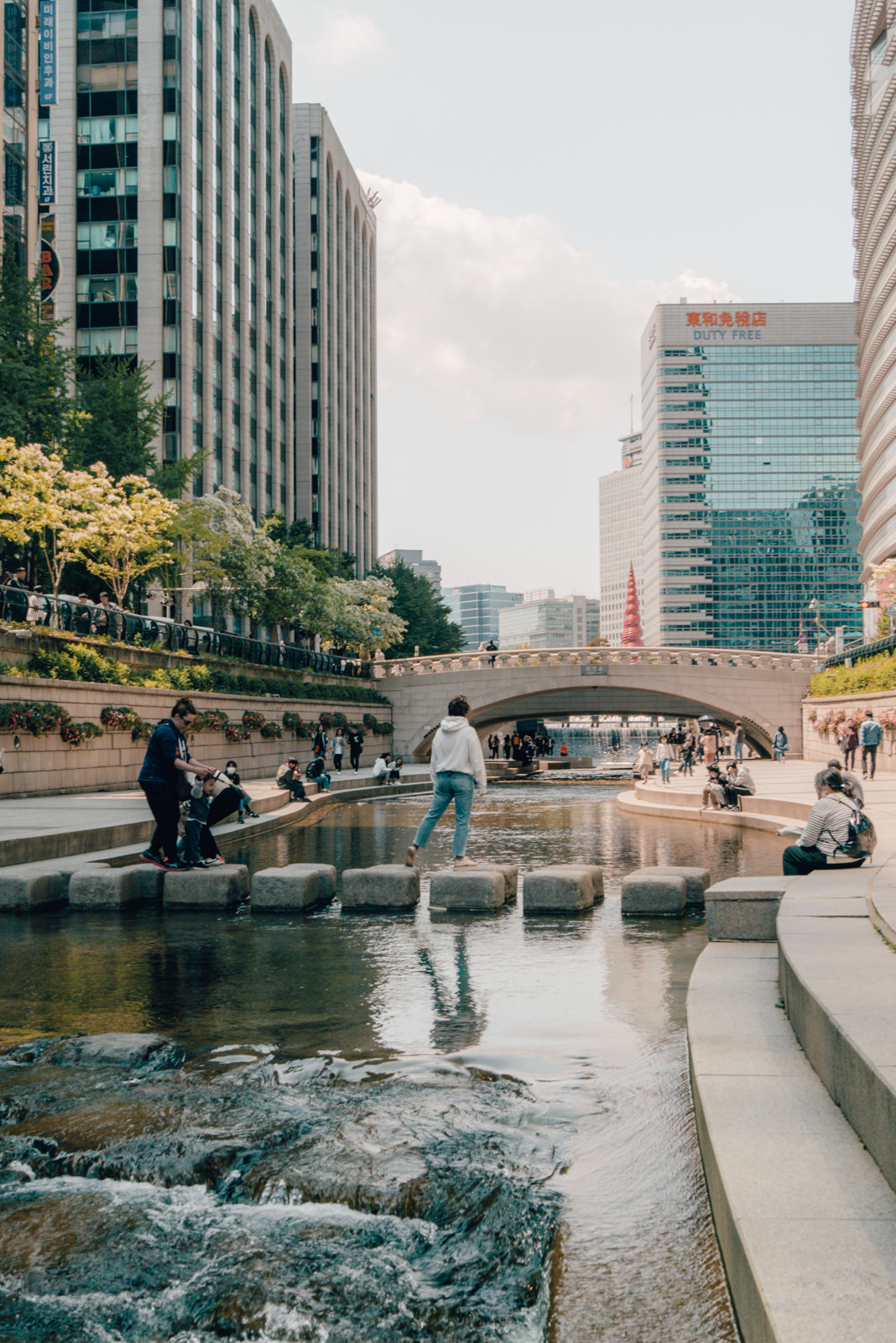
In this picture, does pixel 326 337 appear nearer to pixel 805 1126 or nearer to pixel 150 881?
pixel 150 881

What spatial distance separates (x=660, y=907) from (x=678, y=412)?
165m

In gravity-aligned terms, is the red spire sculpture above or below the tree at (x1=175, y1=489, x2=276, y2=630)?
above

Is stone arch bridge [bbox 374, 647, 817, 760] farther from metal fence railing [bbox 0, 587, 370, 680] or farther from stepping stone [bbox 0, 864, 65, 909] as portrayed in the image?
stepping stone [bbox 0, 864, 65, 909]

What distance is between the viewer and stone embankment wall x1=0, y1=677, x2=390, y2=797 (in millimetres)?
22406

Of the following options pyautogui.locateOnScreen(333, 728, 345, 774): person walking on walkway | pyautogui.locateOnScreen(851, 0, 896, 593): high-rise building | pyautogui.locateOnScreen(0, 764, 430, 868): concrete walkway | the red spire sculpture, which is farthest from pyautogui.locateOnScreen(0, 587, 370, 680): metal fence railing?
the red spire sculpture

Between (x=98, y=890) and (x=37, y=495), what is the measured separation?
21.8 metres

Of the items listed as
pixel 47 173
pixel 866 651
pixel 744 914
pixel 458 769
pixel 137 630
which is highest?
pixel 47 173

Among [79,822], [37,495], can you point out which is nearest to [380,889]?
[79,822]

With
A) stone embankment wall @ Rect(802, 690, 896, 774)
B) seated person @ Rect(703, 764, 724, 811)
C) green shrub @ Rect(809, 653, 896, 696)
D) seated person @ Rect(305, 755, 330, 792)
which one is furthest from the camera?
green shrub @ Rect(809, 653, 896, 696)

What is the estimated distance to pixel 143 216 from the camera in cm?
5594

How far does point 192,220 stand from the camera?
57.1 metres

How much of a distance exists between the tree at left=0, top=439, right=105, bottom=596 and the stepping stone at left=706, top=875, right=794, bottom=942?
2410cm

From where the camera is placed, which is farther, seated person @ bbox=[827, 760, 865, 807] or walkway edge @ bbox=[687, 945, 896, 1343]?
seated person @ bbox=[827, 760, 865, 807]

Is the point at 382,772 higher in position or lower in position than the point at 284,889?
lower
